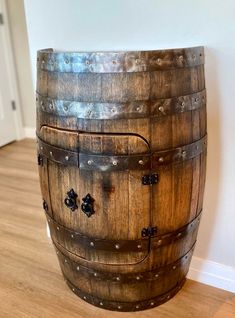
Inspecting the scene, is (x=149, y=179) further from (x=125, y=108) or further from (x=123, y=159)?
(x=125, y=108)

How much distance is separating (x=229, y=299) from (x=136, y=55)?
1.00 meters

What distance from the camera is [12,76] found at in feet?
10.2

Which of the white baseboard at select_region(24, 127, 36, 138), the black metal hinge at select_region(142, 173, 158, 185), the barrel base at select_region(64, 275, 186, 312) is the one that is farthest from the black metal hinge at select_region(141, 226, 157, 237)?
the white baseboard at select_region(24, 127, 36, 138)

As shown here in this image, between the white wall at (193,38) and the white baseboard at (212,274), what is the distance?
0.08 ft

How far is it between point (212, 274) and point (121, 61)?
3.12ft

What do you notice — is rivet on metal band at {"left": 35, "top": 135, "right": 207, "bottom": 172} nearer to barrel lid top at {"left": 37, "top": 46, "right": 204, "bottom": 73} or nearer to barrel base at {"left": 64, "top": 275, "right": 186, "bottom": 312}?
barrel lid top at {"left": 37, "top": 46, "right": 204, "bottom": 73}

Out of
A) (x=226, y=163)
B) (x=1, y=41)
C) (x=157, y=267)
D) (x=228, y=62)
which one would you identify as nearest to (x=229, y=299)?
(x=157, y=267)

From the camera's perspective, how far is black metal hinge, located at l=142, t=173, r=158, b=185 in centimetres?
96

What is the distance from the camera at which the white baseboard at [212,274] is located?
1.31m

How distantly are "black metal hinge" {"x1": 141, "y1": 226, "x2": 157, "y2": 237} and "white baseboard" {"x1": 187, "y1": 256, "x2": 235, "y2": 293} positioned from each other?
1.40ft

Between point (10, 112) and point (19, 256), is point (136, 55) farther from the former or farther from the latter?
point (10, 112)

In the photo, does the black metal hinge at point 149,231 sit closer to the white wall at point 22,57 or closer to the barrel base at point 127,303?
the barrel base at point 127,303

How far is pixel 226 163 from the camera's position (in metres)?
1.20

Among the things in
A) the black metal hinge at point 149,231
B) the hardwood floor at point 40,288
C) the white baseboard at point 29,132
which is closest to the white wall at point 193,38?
the hardwood floor at point 40,288
